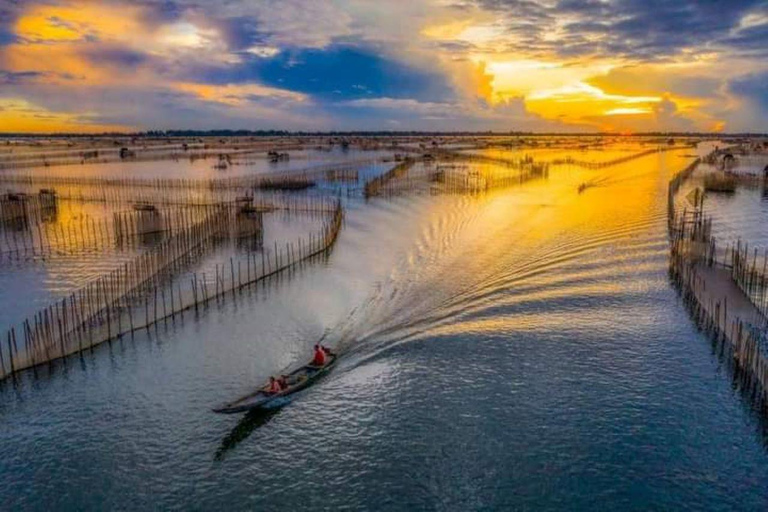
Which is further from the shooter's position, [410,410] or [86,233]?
[86,233]

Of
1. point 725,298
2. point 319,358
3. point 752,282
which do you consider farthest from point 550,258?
point 319,358

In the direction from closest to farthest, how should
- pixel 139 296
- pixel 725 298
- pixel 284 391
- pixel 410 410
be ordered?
pixel 410 410 → pixel 284 391 → pixel 725 298 → pixel 139 296

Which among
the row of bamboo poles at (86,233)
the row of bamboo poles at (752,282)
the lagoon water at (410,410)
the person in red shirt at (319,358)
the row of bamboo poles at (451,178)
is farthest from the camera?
the row of bamboo poles at (451,178)

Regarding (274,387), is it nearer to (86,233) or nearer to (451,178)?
(86,233)

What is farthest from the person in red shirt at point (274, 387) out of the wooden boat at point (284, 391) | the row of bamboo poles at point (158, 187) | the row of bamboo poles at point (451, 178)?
the row of bamboo poles at point (451, 178)

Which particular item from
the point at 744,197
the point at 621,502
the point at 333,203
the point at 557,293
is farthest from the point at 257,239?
the point at 744,197

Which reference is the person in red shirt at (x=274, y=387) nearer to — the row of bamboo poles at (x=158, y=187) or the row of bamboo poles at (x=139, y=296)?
the row of bamboo poles at (x=139, y=296)

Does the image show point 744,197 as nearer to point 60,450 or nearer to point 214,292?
point 214,292

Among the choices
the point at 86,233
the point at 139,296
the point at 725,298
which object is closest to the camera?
the point at 725,298
